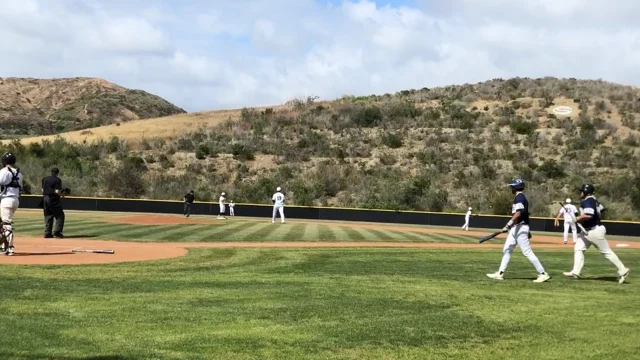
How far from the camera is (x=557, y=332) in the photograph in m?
8.17

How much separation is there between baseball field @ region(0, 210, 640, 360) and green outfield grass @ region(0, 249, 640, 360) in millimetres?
22

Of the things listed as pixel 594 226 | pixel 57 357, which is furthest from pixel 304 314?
pixel 594 226

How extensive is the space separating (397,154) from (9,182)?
5439 cm

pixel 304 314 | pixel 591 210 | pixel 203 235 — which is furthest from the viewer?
pixel 203 235

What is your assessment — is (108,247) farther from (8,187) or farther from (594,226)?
(594,226)

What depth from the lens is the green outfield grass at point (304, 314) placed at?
699 centimetres

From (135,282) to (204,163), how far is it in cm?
5416

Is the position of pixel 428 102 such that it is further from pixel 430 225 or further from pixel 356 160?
pixel 430 225

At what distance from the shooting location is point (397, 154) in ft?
216

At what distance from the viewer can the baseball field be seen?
7.04 metres

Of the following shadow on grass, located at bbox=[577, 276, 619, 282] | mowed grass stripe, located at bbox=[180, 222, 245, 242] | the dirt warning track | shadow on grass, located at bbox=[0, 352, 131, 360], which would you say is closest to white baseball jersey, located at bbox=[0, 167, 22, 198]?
the dirt warning track

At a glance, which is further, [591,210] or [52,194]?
[52,194]

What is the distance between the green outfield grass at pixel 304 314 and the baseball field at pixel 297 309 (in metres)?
0.02

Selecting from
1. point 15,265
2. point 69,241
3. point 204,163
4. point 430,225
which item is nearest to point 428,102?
point 204,163
